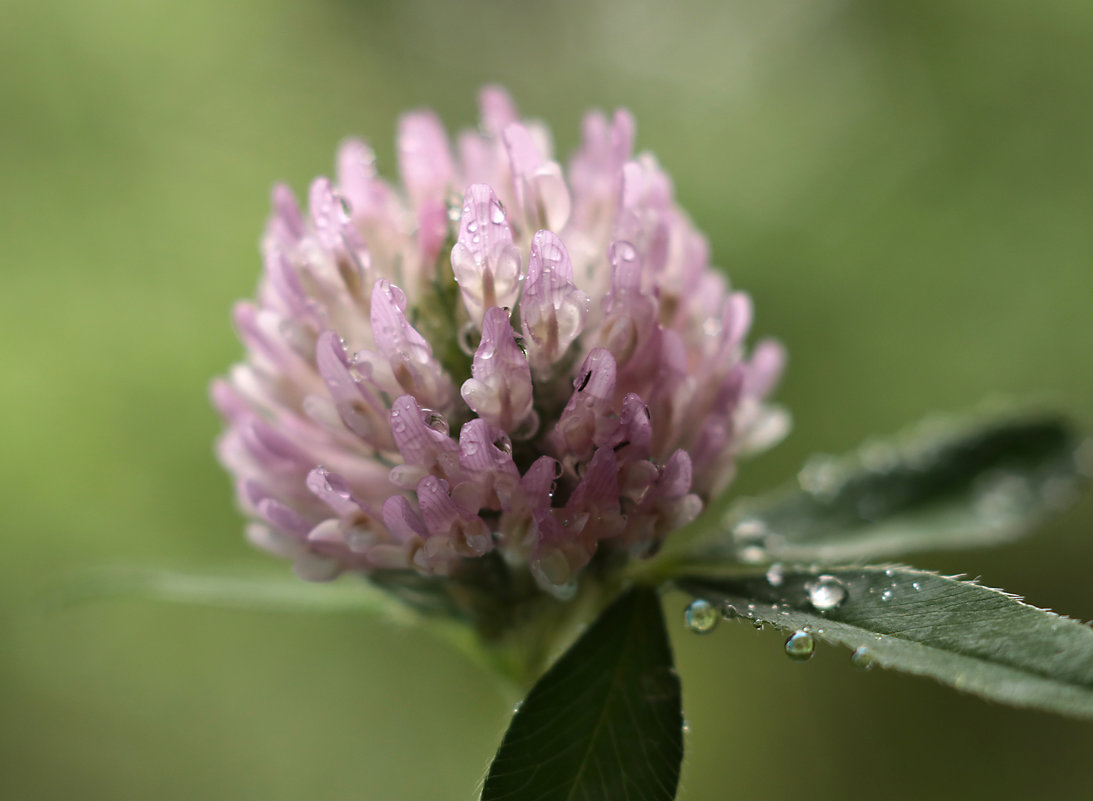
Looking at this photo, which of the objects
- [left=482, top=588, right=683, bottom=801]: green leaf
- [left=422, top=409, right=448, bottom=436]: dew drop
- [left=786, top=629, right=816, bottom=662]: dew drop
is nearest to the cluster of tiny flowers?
[left=422, top=409, right=448, bottom=436]: dew drop

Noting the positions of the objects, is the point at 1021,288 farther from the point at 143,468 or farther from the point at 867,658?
the point at 143,468

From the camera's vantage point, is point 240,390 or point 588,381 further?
point 240,390

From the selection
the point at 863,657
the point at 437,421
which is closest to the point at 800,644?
the point at 863,657

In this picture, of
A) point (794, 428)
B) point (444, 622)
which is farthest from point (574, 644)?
point (794, 428)

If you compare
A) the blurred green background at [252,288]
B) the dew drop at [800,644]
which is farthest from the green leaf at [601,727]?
the blurred green background at [252,288]

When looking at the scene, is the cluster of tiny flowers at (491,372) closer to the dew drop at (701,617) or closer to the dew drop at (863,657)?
the dew drop at (701,617)

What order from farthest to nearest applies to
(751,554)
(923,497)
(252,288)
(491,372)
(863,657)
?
(252,288) → (923,497) → (751,554) → (491,372) → (863,657)

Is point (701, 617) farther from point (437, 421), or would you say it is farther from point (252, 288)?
point (252, 288)

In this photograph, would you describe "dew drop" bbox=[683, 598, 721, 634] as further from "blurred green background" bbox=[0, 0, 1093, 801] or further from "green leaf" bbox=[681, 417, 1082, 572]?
"blurred green background" bbox=[0, 0, 1093, 801]
